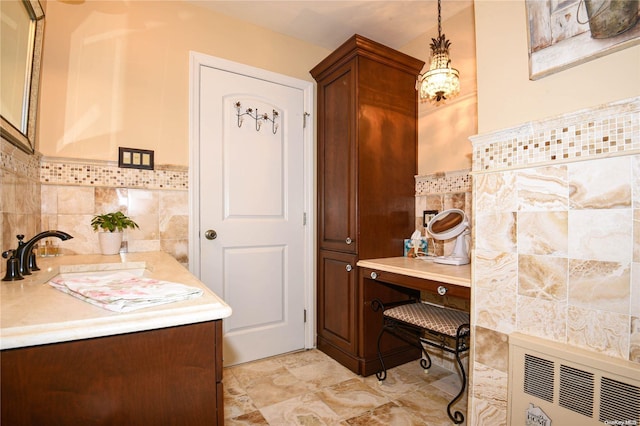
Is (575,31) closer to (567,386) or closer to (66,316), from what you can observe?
(567,386)

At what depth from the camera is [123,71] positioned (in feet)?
6.65

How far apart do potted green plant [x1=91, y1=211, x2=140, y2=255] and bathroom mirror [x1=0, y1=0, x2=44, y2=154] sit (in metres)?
0.47

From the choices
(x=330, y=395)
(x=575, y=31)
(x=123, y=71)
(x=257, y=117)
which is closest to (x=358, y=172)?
(x=257, y=117)

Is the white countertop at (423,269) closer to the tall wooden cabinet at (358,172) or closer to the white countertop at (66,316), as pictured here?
the tall wooden cabinet at (358,172)

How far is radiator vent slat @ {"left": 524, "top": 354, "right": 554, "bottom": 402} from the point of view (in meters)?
1.16

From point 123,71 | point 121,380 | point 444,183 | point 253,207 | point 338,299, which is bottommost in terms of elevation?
point 338,299

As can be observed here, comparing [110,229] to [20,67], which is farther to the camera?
[110,229]

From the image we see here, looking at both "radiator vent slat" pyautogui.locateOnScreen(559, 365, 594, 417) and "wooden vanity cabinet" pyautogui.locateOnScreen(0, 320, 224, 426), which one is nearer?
"wooden vanity cabinet" pyautogui.locateOnScreen(0, 320, 224, 426)

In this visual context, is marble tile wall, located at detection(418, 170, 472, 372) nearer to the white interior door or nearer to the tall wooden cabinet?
the tall wooden cabinet

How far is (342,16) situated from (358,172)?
1.20 meters

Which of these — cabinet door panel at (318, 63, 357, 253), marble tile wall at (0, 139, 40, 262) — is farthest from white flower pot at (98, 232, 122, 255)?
cabinet door panel at (318, 63, 357, 253)

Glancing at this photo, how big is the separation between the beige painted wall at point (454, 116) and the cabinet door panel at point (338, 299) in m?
0.98

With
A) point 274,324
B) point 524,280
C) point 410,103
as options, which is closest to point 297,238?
point 274,324

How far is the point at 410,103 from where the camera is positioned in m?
2.51
